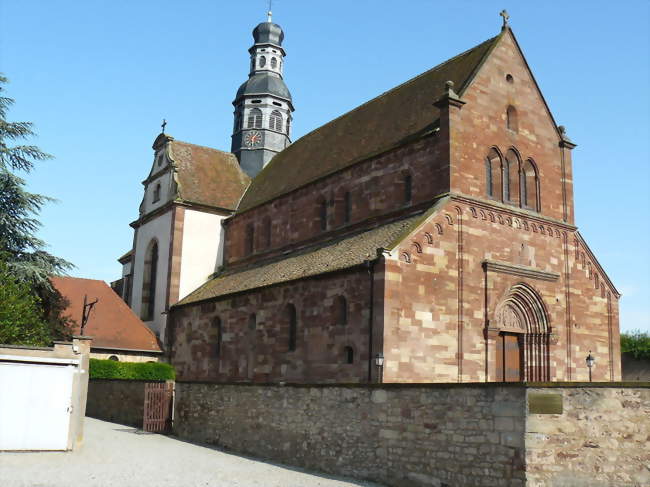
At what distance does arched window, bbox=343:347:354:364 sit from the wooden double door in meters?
5.28

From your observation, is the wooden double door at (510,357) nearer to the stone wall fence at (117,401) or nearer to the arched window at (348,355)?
the arched window at (348,355)

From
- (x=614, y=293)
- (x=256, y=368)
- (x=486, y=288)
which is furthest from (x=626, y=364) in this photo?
(x=256, y=368)

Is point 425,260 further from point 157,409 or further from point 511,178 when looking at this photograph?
point 157,409

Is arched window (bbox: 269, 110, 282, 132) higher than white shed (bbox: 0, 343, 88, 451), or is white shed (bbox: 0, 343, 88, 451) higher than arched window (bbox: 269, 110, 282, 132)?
arched window (bbox: 269, 110, 282, 132)

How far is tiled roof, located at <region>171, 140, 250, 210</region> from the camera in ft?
129

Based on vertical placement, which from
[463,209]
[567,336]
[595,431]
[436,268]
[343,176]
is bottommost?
[595,431]

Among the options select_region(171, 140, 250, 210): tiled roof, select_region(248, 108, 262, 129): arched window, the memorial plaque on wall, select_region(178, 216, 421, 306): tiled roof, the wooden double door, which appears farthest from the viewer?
select_region(248, 108, 262, 129): arched window

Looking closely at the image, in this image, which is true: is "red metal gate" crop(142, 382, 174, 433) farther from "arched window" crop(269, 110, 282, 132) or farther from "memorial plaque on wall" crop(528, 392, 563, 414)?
"arched window" crop(269, 110, 282, 132)

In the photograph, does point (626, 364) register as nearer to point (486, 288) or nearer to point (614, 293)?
point (614, 293)

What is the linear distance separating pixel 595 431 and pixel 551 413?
1.00 m

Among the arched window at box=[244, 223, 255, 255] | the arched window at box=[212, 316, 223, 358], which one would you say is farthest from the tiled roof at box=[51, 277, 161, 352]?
the arched window at box=[244, 223, 255, 255]

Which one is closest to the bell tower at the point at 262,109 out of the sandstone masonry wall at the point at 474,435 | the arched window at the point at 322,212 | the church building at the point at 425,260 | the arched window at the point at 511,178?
the church building at the point at 425,260

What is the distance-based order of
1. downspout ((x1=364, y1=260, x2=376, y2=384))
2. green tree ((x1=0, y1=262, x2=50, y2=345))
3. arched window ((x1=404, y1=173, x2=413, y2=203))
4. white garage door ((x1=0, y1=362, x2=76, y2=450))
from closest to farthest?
1. white garage door ((x1=0, y1=362, x2=76, y2=450))
2. downspout ((x1=364, y1=260, x2=376, y2=384))
3. green tree ((x1=0, y1=262, x2=50, y2=345))
4. arched window ((x1=404, y1=173, x2=413, y2=203))

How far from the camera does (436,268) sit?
23.6 metres
